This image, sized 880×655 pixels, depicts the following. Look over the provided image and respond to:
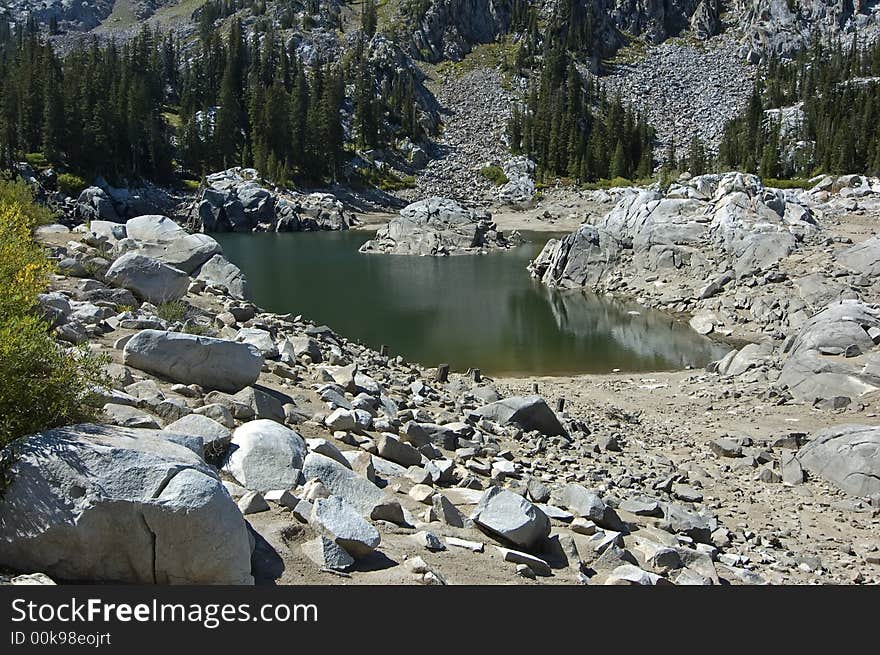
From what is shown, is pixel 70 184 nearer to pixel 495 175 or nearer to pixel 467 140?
pixel 495 175

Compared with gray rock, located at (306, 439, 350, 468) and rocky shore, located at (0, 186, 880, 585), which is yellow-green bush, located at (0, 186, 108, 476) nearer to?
rocky shore, located at (0, 186, 880, 585)

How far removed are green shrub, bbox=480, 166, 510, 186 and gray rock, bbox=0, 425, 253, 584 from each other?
13203 cm

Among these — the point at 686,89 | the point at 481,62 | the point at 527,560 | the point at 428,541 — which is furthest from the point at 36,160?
the point at 686,89

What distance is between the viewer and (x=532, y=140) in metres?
146

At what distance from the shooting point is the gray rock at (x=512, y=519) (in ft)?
28.5

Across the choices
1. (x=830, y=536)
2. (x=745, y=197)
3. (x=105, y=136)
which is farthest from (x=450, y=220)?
(x=830, y=536)

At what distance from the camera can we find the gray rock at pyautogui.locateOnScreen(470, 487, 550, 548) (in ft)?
28.5

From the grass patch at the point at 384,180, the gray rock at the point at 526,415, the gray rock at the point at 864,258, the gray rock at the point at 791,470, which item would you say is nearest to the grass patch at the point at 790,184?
the gray rock at the point at 864,258

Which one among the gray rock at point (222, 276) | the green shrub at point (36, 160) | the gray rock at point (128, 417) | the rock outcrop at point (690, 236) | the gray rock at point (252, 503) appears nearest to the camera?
the gray rock at point (252, 503)

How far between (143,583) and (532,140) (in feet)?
486

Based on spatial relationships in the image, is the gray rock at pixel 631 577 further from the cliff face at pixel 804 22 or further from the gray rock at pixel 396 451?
the cliff face at pixel 804 22

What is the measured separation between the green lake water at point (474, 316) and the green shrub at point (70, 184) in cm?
3894

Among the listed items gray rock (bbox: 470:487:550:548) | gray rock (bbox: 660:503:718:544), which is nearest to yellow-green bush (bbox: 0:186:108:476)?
gray rock (bbox: 470:487:550:548)

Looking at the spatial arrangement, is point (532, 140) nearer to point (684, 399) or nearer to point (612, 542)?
point (684, 399)
